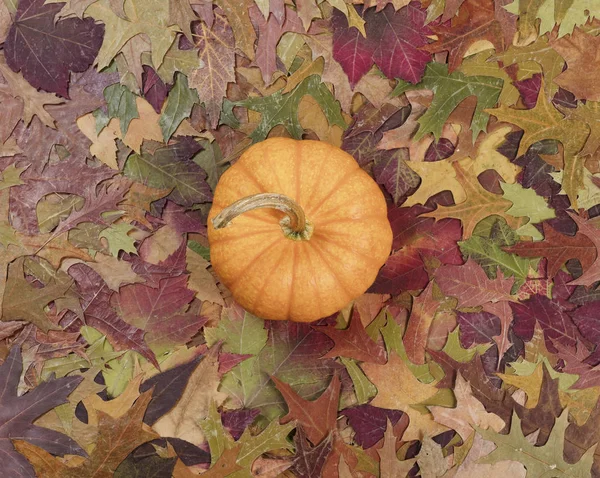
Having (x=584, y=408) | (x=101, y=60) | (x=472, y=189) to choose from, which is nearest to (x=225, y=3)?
(x=101, y=60)

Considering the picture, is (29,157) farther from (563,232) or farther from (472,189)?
(563,232)

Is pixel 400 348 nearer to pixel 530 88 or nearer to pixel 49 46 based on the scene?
pixel 530 88

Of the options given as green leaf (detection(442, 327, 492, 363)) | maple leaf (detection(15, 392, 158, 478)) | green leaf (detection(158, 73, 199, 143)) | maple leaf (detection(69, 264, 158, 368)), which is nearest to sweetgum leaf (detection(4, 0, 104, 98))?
green leaf (detection(158, 73, 199, 143))

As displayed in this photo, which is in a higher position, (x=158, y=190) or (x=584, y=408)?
(x=158, y=190)

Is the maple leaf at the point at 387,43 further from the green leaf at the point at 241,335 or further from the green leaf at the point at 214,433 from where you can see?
the green leaf at the point at 214,433

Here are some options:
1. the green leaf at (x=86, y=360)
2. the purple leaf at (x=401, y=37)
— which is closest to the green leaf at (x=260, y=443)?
Answer: the green leaf at (x=86, y=360)

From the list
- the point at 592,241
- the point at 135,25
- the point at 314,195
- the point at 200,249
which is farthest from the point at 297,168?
the point at 592,241

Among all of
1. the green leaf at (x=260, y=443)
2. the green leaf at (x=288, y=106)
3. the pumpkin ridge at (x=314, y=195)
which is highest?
the green leaf at (x=288, y=106)
